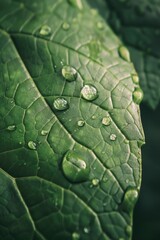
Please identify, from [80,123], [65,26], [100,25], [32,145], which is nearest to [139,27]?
[100,25]

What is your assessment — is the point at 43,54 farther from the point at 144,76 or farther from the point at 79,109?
the point at 144,76

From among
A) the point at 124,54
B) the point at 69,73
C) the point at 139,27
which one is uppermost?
the point at 69,73

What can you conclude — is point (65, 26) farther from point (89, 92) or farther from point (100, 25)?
point (89, 92)

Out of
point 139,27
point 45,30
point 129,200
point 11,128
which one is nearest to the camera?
point 129,200

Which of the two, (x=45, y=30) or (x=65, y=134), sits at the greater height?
(x=45, y=30)

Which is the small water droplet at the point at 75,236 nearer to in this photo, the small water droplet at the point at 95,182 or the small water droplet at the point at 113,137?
the small water droplet at the point at 95,182

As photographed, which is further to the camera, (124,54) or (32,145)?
(124,54)
